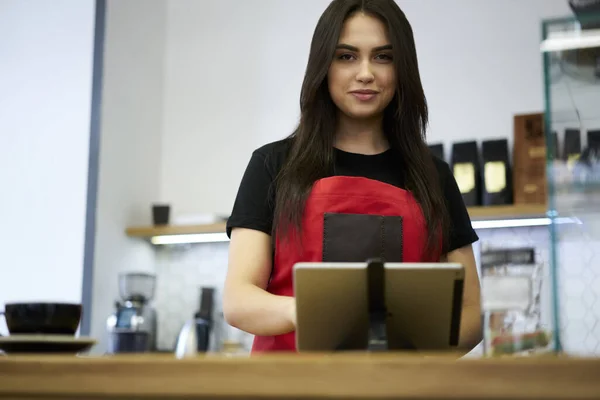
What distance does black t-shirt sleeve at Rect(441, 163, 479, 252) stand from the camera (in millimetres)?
1821

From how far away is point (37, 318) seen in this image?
47.2 inches

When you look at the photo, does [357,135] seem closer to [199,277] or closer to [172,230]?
[172,230]

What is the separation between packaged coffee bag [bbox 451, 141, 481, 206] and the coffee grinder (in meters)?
1.46

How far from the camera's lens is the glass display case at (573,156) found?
1.34 meters

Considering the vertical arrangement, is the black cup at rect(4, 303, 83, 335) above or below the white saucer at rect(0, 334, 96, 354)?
above

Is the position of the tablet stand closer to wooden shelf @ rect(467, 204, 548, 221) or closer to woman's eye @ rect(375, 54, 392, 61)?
woman's eye @ rect(375, 54, 392, 61)

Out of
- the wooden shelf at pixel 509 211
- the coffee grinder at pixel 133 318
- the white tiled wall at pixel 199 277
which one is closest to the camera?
the wooden shelf at pixel 509 211

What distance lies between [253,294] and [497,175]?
2.11 metres

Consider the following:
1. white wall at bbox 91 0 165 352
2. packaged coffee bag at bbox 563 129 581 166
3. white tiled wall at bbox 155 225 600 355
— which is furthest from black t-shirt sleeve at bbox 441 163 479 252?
white wall at bbox 91 0 165 352

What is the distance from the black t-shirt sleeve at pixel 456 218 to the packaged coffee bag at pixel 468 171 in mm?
1584

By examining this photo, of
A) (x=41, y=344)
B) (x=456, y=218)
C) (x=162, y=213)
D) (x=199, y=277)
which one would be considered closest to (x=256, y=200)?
(x=456, y=218)

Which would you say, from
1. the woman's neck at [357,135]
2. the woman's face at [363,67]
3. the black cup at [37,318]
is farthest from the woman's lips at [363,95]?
the black cup at [37,318]

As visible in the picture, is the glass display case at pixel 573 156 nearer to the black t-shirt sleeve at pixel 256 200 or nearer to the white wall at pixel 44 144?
the black t-shirt sleeve at pixel 256 200

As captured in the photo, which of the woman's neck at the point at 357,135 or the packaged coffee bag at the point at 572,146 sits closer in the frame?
the packaged coffee bag at the point at 572,146
